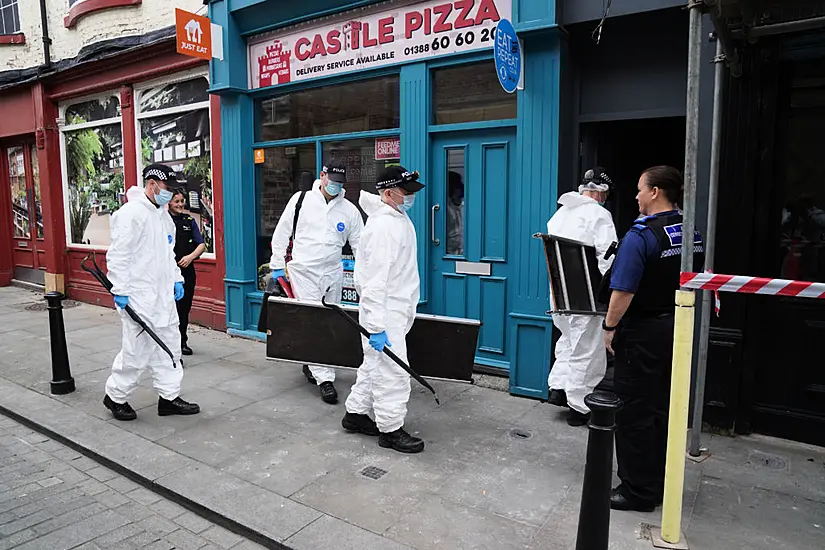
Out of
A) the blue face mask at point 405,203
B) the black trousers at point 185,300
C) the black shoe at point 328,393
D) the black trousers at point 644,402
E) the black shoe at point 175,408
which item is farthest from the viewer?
the black trousers at point 185,300

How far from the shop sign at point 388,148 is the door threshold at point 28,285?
8.77 meters

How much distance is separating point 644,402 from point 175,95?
25.7 feet

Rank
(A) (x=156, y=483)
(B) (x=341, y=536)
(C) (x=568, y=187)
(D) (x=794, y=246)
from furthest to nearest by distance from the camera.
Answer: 1. (C) (x=568, y=187)
2. (D) (x=794, y=246)
3. (A) (x=156, y=483)
4. (B) (x=341, y=536)

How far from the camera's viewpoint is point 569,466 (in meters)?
4.09

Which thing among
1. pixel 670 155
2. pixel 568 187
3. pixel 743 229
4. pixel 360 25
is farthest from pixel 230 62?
pixel 743 229

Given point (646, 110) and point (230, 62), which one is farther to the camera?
point (230, 62)

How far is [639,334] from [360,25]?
4627 millimetres

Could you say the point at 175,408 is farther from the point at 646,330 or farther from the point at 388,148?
the point at 646,330

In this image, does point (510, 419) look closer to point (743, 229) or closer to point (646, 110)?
point (743, 229)

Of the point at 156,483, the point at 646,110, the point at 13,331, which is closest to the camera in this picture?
the point at 156,483

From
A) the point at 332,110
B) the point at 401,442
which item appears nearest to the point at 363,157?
the point at 332,110

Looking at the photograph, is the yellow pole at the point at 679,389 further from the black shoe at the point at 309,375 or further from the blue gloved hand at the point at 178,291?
the blue gloved hand at the point at 178,291

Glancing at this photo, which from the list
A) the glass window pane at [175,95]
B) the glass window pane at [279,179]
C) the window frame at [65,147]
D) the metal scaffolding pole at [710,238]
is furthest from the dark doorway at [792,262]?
the window frame at [65,147]

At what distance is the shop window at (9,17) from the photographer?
38.9 ft
